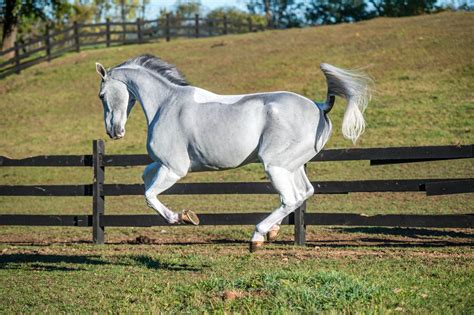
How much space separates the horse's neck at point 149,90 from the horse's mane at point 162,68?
0.35 ft

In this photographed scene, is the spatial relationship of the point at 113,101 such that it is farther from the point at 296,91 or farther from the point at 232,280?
the point at 296,91

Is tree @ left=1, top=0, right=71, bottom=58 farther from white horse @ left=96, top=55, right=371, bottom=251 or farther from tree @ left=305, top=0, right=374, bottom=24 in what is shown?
white horse @ left=96, top=55, right=371, bottom=251

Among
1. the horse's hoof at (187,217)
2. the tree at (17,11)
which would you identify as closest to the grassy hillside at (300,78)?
the tree at (17,11)

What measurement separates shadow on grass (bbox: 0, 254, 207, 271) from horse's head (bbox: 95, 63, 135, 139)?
172 centimetres

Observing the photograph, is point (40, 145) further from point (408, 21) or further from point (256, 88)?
point (408, 21)

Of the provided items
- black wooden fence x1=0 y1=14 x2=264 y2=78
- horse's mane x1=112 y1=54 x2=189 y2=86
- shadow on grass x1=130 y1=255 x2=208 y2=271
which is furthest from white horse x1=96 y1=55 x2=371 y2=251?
black wooden fence x1=0 y1=14 x2=264 y2=78

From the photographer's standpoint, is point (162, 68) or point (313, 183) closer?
point (162, 68)

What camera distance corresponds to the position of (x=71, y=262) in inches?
395

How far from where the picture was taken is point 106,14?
81.2 meters

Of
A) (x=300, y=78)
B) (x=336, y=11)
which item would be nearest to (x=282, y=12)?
(x=336, y=11)

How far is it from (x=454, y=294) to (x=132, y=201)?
39.9 feet

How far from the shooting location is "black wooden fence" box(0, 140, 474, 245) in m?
10.6

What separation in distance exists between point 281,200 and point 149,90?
2.12 meters

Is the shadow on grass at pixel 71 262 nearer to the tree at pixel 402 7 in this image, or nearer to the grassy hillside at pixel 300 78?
the grassy hillside at pixel 300 78
